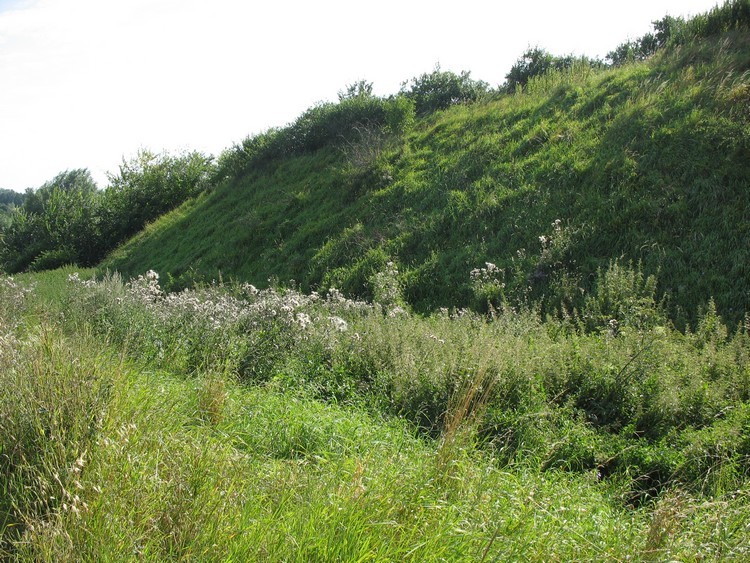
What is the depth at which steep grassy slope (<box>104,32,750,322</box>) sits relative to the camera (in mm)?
8492

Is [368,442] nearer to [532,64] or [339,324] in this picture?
[339,324]

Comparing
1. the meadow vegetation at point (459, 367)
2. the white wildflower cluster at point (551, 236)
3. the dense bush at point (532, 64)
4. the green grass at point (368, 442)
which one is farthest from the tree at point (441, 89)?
the green grass at point (368, 442)

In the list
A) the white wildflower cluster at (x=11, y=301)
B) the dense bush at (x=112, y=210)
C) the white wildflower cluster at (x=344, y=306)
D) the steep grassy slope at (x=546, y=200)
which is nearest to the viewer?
the white wildflower cluster at (x=11, y=301)

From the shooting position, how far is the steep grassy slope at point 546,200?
8492 millimetres

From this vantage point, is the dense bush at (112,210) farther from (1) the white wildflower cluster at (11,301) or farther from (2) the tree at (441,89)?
(1) the white wildflower cluster at (11,301)

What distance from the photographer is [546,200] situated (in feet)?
34.8

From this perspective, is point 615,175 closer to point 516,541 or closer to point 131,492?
point 516,541

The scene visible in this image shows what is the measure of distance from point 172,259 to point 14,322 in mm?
12796

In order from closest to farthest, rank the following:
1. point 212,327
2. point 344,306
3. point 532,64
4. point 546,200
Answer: point 212,327 < point 344,306 < point 546,200 < point 532,64

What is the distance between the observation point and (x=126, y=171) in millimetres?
29906

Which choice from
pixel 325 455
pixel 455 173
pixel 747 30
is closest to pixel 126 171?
pixel 455 173

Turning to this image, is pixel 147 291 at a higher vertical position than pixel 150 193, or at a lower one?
lower

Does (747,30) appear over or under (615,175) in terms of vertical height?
over

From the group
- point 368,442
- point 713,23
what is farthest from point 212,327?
point 713,23
